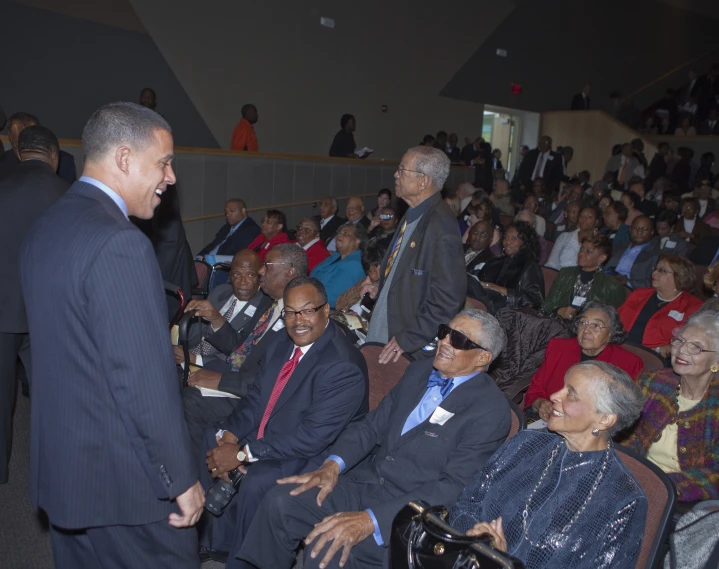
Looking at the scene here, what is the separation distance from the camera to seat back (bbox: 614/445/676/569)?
190cm

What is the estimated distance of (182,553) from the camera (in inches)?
69.2

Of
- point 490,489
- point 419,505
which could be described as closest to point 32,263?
point 419,505

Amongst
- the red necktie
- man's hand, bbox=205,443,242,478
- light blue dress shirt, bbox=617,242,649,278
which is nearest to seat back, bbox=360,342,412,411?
the red necktie

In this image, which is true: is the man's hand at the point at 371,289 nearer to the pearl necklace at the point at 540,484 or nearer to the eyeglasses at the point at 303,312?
the eyeglasses at the point at 303,312

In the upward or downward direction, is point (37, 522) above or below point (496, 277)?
below

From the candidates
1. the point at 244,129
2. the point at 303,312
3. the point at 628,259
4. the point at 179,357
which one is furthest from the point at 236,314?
the point at 244,129

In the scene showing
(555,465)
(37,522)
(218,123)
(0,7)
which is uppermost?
(0,7)

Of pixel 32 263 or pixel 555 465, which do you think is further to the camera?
pixel 555 465

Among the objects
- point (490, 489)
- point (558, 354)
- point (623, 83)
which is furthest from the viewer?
point (623, 83)

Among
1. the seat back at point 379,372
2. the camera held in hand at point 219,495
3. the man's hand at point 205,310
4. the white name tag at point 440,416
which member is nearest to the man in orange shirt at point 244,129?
the man's hand at point 205,310

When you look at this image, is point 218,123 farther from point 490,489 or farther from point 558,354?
point 490,489

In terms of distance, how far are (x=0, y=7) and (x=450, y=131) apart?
9028 millimetres

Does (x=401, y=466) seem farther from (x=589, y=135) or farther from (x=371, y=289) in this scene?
(x=589, y=135)

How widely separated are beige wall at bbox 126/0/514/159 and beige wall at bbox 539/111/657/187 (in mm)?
2218
